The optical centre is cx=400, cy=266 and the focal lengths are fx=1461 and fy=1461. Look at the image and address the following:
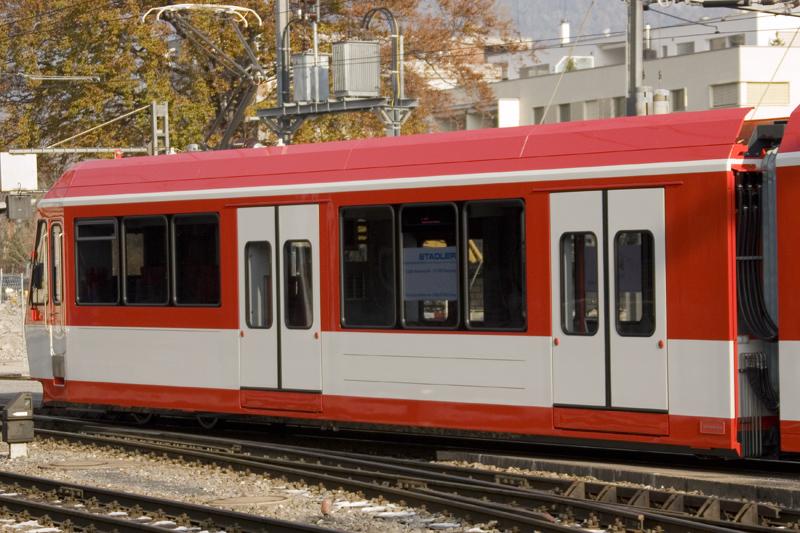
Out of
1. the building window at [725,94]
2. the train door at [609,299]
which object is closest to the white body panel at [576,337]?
the train door at [609,299]

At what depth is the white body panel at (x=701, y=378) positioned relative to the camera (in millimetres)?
12055

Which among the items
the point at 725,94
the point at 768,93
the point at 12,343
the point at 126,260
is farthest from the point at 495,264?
the point at 768,93

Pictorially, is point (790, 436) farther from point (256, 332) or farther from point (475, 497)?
point (256, 332)

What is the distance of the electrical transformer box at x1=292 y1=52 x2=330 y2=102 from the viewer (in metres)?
28.8

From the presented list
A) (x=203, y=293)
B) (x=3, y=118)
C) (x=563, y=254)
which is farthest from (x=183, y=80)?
(x=563, y=254)

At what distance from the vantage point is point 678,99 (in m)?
56.1

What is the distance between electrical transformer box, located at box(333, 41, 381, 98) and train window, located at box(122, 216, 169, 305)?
1291 centimetres

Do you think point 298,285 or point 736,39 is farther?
point 736,39

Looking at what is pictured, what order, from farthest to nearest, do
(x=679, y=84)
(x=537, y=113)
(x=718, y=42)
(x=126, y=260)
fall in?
1. (x=718, y=42)
2. (x=537, y=113)
3. (x=679, y=84)
4. (x=126, y=260)

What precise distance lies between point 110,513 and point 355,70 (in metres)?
18.9

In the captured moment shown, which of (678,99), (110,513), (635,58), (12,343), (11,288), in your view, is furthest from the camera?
(678,99)

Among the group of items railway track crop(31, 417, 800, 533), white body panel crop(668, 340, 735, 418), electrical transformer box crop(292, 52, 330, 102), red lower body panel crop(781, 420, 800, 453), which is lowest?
railway track crop(31, 417, 800, 533)

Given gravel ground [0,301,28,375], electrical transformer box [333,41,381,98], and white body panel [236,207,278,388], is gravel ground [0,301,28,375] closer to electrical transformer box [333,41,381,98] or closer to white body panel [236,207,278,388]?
electrical transformer box [333,41,381,98]

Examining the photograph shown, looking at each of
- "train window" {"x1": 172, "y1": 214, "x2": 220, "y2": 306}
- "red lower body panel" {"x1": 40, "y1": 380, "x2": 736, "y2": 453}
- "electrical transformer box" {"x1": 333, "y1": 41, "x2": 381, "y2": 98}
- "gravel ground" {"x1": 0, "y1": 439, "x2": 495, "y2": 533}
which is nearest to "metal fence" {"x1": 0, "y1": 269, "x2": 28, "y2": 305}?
"electrical transformer box" {"x1": 333, "y1": 41, "x2": 381, "y2": 98}
